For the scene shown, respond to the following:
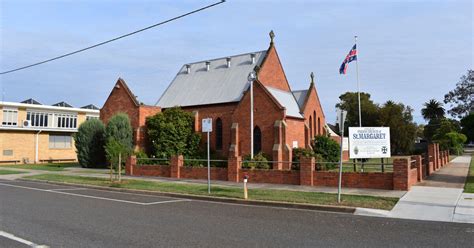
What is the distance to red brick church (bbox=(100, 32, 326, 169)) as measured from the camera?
30.7 meters

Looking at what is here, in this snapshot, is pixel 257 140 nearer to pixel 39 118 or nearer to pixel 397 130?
pixel 39 118

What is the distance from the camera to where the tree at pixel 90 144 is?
35500 mm

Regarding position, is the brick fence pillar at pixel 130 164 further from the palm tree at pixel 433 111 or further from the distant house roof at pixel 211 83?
the palm tree at pixel 433 111

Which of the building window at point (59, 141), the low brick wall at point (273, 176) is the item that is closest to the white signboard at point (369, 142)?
the low brick wall at point (273, 176)

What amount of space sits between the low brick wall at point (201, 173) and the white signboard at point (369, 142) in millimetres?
7561

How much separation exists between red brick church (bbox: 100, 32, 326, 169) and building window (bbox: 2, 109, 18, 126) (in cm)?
1815

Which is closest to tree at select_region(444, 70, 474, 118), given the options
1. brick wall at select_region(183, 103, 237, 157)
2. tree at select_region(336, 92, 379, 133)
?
tree at select_region(336, 92, 379, 133)

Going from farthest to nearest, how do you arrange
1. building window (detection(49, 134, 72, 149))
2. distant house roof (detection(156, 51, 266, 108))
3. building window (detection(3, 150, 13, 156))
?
building window (detection(49, 134, 72, 149)) < building window (detection(3, 150, 13, 156)) < distant house roof (detection(156, 51, 266, 108))

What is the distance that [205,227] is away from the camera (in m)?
9.52

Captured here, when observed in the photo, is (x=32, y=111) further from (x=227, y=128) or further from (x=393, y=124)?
(x=393, y=124)

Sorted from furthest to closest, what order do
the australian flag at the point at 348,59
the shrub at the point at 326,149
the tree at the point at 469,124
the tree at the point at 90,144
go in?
the tree at the point at 469,124 < the tree at the point at 90,144 < the shrub at the point at 326,149 < the australian flag at the point at 348,59

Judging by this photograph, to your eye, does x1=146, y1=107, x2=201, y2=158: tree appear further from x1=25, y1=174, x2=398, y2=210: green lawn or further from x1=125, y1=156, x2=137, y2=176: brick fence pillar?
x1=25, y1=174, x2=398, y2=210: green lawn

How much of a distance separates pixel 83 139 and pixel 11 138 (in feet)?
58.6

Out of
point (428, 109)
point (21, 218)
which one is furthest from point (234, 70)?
point (428, 109)
